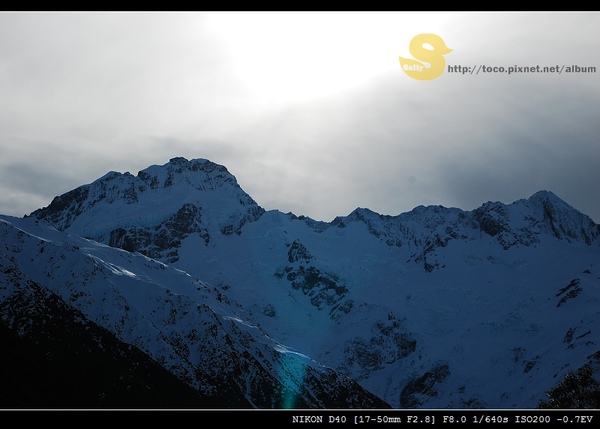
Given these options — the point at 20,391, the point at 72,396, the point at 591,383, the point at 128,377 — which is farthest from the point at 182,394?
the point at 591,383
